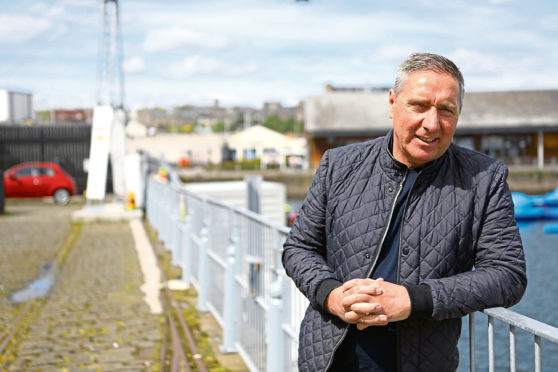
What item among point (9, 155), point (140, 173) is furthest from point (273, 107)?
point (140, 173)

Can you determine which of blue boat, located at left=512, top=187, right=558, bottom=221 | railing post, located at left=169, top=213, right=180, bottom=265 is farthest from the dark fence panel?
railing post, located at left=169, top=213, right=180, bottom=265

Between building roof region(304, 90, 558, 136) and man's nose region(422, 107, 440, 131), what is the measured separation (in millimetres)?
59199

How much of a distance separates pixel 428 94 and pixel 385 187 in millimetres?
389

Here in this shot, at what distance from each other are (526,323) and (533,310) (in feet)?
51.0

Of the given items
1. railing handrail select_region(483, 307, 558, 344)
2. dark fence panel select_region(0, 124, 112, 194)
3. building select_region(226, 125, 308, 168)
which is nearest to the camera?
railing handrail select_region(483, 307, 558, 344)

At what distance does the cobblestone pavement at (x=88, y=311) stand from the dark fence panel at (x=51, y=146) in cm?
1948

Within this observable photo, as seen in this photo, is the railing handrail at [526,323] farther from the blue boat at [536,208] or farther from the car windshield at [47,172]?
the blue boat at [536,208]

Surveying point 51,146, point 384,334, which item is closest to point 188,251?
point 384,334

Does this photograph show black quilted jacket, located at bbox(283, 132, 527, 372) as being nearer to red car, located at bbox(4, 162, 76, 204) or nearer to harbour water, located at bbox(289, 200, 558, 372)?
harbour water, located at bbox(289, 200, 558, 372)

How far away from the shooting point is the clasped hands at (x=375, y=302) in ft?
8.34

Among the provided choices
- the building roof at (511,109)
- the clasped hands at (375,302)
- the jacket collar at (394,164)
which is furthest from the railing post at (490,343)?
the building roof at (511,109)

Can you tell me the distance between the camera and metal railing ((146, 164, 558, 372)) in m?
4.49

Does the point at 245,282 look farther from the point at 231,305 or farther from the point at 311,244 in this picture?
the point at 311,244

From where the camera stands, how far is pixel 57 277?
11.5 m
